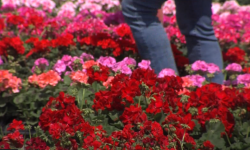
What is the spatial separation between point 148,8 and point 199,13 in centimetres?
43

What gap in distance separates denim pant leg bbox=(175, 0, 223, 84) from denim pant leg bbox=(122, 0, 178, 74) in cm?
26

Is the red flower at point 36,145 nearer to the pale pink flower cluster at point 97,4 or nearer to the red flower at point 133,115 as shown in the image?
the red flower at point 133,115

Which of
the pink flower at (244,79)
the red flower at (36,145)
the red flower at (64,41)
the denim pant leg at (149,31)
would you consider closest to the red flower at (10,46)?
the red flower at (64,41)

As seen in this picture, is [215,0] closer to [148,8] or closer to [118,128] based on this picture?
[148,8]

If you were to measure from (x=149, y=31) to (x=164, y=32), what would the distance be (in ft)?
0.52

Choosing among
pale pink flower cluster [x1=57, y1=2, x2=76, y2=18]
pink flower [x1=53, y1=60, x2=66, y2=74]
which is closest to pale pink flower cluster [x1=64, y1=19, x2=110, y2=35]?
pale pink flower cluster [x1=57, y1=2, x2=76, y2=18]

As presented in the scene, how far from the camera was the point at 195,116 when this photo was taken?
2510 mm

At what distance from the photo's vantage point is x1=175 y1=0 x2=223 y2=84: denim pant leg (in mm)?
3160

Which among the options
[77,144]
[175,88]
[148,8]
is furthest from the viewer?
[148,8]

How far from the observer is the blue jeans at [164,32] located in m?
2.96

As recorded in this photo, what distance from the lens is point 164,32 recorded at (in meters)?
3.12

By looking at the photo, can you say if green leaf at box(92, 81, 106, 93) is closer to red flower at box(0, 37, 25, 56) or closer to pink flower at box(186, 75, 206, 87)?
pink flower at box(186, 75, 206, 87)

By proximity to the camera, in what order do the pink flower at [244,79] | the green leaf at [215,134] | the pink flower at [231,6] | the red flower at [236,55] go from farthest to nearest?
the pink flower at [231,6] → the red flower at [236,55] → the pink flower at [244,79] → the green leaf at [215,134]

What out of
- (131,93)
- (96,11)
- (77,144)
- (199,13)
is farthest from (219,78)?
(96,11)
